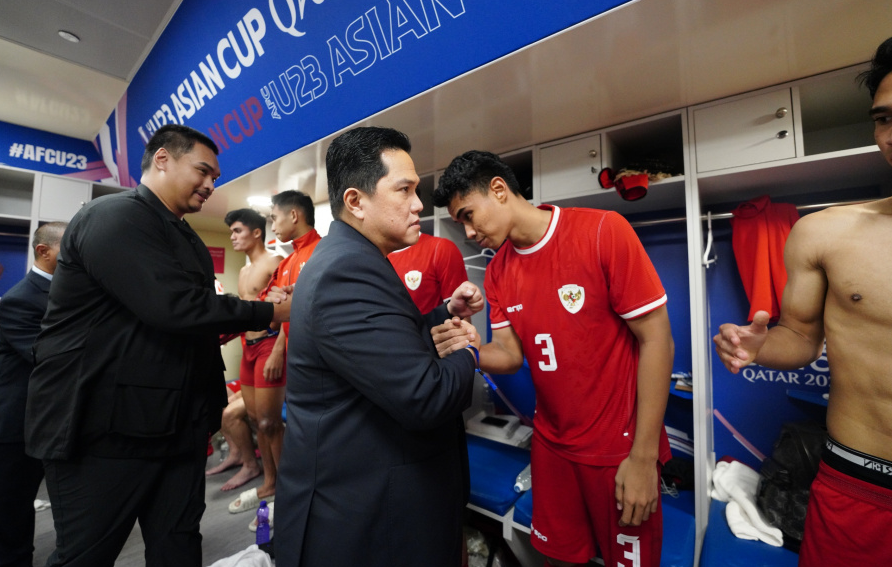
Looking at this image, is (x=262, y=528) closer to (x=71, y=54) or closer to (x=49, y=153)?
(x=71, y=54)

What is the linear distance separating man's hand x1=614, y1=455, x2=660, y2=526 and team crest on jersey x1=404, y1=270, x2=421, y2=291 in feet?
4.24

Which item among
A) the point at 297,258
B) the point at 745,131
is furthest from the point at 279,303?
the point at 745,131

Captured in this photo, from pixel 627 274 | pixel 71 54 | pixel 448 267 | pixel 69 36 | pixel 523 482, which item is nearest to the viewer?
pixel 627 274

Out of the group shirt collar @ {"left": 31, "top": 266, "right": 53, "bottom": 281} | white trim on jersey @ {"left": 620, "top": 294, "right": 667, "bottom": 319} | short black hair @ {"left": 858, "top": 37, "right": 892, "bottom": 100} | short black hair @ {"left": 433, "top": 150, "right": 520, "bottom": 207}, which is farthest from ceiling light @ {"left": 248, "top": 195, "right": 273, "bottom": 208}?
short black hair @ {"left": 858, "top": 37, "right": 892, "bottom": 100}

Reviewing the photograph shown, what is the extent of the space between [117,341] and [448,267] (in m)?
1.38

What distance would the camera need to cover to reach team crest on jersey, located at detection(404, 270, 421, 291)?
77.6 inches

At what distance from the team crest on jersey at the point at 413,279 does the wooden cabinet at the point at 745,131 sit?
1428 millimetres

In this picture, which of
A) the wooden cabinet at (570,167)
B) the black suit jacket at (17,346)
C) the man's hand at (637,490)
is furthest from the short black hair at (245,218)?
the man's hand at (637,490)

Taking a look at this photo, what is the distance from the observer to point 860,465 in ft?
2.62

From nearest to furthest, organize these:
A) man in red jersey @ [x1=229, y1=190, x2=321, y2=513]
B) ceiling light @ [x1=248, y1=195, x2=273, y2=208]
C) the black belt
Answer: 1. man in red jersey @ [x1=229, y1=190, x2=321, y2=513]
2. the black belt
3. ceiling light @ [x1=248, y1=195, x2=273, y2=208]

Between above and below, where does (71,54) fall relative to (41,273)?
above

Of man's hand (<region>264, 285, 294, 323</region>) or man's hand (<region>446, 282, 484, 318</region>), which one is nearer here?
man's hand (<region>446, 282, 484, 318</region>)

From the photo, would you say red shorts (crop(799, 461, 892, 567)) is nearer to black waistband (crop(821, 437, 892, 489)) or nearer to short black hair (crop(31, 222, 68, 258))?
black waistband (crop(821, 437, 892, 489))

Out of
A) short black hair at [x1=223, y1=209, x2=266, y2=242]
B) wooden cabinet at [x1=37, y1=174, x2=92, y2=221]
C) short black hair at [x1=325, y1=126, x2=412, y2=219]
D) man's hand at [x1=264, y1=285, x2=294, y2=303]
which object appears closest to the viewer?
short black hair at [x1=325, y1=126, x2=412, y2=219]
